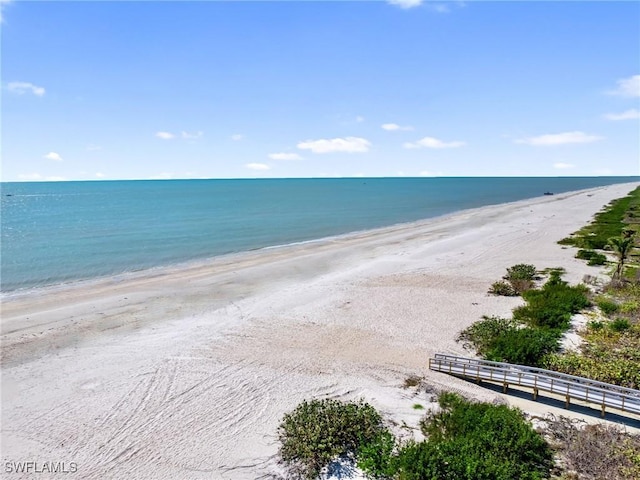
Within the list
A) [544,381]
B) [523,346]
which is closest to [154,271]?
[523,346]

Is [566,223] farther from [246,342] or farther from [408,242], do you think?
[246,342]

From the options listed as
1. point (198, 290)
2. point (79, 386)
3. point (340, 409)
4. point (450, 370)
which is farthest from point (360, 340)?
point (198, 290)

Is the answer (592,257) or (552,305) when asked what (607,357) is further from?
(592,257)

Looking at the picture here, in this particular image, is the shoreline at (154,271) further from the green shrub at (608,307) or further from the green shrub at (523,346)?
the green shrub at (608,307)

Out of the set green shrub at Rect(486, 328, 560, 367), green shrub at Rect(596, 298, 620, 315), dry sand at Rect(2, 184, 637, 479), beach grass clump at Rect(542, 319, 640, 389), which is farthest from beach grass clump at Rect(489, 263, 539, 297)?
green shrub at Rect(486, 328, 560, 367)

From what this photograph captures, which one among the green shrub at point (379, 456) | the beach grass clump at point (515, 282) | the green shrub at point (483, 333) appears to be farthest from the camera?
the beach grass clump at point (515, 282)

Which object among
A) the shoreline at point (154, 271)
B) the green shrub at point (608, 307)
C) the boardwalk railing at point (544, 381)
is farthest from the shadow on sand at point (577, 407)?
the shoreline at point (154, 271)
